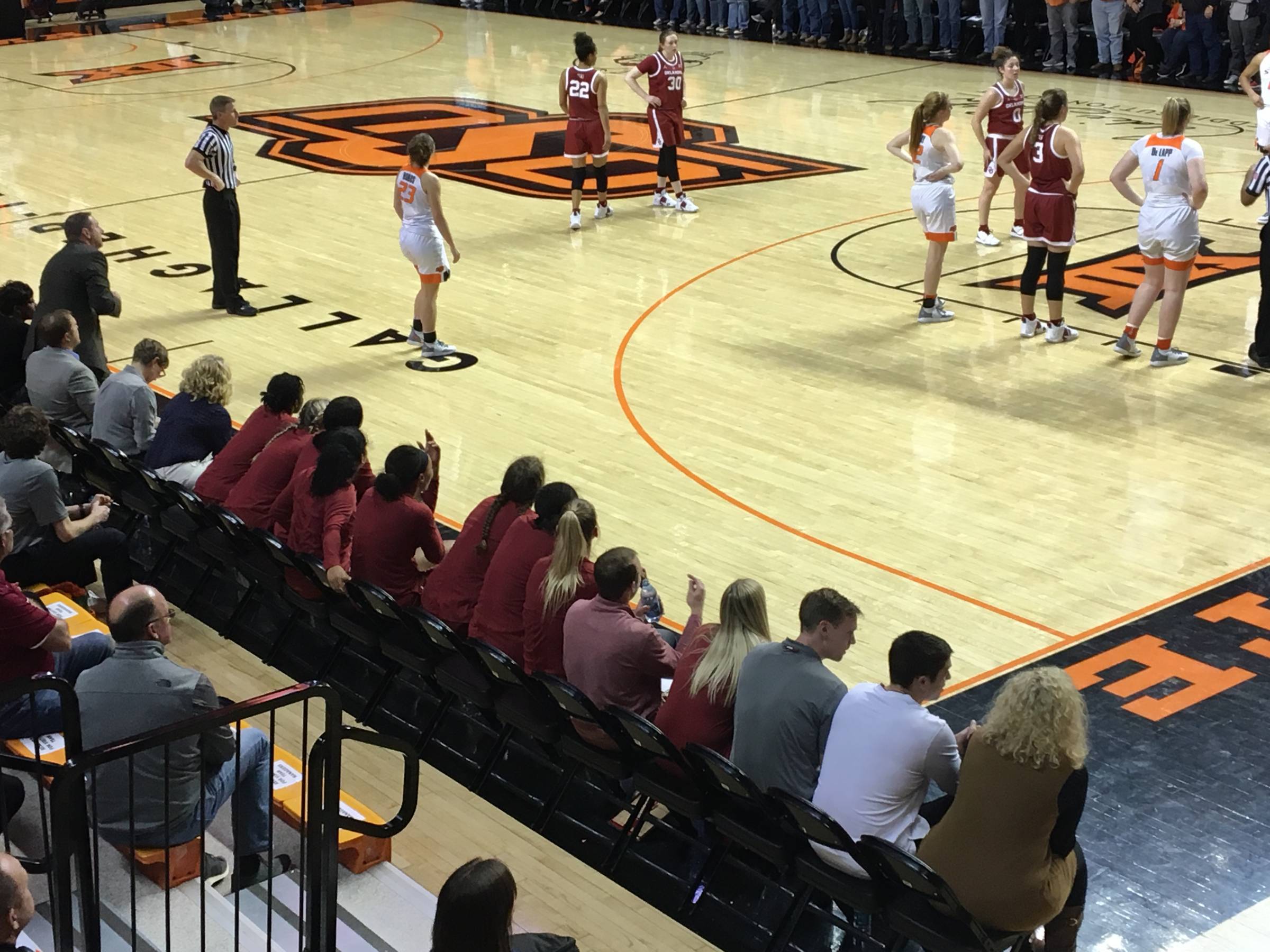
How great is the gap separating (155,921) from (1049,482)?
228 inches

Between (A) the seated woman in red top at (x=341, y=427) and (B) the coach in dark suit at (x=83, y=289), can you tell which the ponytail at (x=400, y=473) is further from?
(B) the coach in dark suit at (x=83, y=289)

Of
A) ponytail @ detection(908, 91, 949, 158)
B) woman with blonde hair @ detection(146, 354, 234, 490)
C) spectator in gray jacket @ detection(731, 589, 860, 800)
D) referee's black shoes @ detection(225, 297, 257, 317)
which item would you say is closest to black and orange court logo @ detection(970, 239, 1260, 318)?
ponytail @ detection(908, 91, 949, 158)

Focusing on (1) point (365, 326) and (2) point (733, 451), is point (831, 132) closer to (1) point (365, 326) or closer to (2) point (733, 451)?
(1) point (365, 326)

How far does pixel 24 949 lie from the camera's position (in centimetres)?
353

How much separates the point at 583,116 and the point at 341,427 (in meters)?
8.21

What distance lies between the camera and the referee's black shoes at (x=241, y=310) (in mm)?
11930

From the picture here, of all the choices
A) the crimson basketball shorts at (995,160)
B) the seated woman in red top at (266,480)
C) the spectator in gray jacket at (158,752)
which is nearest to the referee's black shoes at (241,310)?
the seated woman in red top at (266,480)

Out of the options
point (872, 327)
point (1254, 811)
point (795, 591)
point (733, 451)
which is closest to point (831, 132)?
point (872, 327)

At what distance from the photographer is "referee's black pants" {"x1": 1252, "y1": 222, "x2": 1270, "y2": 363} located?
10.2 meters

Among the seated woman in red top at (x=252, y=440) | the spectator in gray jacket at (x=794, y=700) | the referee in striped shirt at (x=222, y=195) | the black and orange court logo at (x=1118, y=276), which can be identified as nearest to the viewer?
the spectator in gray jacket at (x=794, y=700)

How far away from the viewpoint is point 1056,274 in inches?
424

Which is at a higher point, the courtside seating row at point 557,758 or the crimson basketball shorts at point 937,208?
the crimson basketball shorts at point 937,208

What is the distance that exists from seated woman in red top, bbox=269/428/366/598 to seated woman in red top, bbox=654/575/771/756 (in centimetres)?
190

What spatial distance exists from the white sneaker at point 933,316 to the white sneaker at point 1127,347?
1.41m
